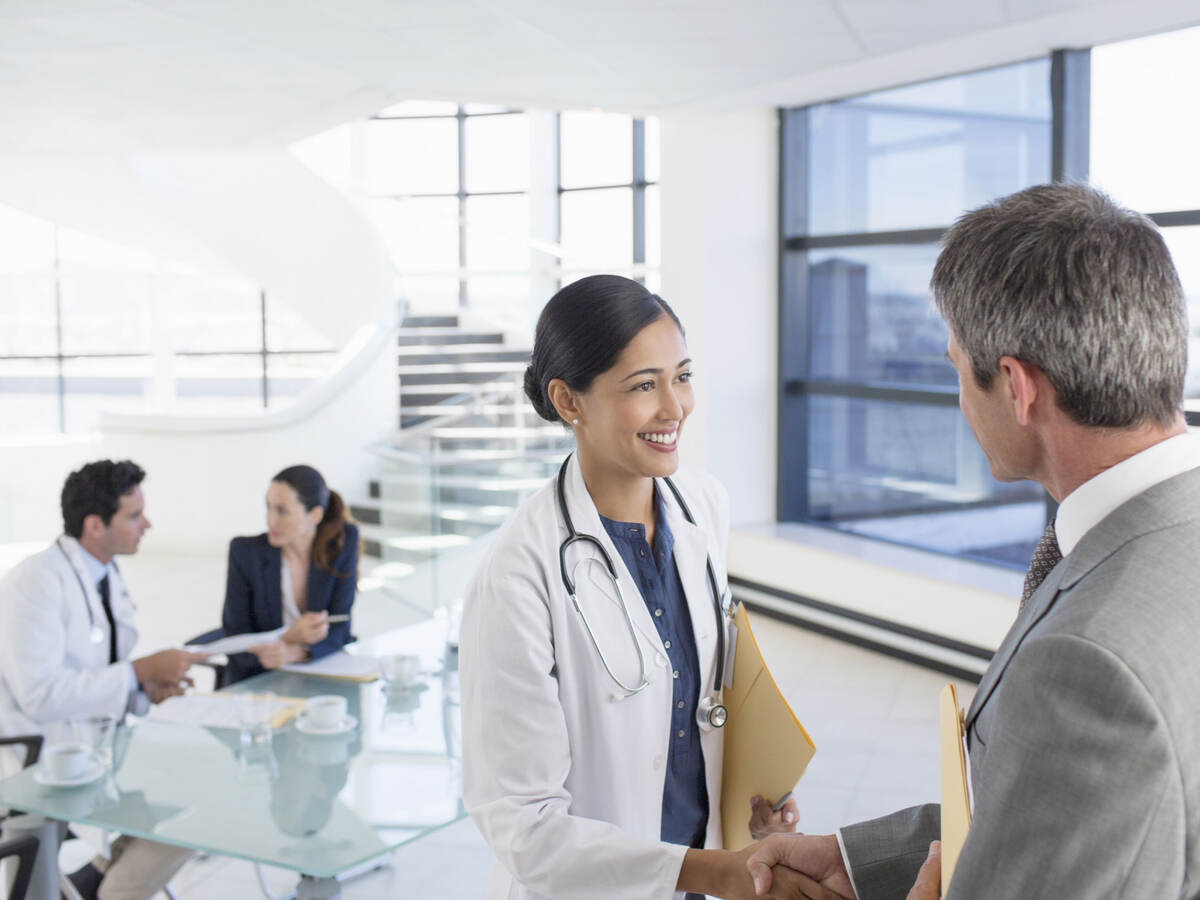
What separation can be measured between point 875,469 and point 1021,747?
5.52 meters

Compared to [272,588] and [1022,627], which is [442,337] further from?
[1022,627]

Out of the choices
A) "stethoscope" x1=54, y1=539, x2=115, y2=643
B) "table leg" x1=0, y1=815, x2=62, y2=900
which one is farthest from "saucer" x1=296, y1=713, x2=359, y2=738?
"stethoscope" x1=54, y1=539, x2=115, y2=643

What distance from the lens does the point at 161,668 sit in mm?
2990

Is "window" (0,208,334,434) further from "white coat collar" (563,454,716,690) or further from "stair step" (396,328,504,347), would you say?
"white coat collar" (563,454,716,690)

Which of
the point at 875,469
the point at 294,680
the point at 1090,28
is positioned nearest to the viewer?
the point at 294,680

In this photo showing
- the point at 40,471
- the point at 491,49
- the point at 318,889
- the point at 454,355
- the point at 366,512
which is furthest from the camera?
the point at 454,355

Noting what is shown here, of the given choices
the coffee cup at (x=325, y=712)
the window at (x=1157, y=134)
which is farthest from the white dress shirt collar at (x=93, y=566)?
the window at (x=1157, y=134)

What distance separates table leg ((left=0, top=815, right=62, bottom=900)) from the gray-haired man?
2.01 meters

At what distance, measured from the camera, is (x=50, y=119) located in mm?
6238

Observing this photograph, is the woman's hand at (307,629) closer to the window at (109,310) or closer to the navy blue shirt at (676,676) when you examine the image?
the navy blue shirt at (676,676)

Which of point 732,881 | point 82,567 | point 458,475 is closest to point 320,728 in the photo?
point 82,567

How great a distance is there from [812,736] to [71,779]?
286 cm

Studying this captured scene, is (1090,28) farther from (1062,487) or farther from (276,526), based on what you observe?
(1062,487)

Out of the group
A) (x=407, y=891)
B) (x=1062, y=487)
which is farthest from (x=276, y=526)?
(x=1062, y=487)
